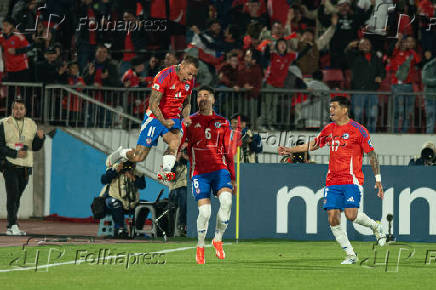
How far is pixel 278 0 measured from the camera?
77.8 feet

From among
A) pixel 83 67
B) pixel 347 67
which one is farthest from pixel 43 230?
pixel 347 67

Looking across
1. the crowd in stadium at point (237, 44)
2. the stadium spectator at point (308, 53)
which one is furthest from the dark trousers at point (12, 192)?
the stadium spectator at point (308, 53)

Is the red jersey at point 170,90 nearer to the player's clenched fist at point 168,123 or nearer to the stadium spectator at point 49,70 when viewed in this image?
the player's clenched fist at point 168,123

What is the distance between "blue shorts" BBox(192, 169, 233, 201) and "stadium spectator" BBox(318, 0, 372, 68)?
10794 millimetres

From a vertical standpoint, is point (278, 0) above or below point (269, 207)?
above

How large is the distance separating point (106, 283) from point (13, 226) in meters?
8.24

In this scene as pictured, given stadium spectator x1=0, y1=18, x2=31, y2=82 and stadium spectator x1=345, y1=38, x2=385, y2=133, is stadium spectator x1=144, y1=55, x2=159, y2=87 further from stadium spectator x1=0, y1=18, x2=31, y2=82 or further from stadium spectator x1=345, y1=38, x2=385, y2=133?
stadium spectator x1=345, y1=38, x2=385, y2=133

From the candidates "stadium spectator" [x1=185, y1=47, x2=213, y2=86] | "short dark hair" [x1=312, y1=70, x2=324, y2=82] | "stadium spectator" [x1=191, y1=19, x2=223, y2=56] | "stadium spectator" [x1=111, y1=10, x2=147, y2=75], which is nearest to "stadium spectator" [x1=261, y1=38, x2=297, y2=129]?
"short dark hair" [x1=312, y1=70, x2=324, y2=82]

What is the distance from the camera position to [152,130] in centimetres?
1331

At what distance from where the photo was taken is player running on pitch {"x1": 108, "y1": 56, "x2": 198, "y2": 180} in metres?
12.9

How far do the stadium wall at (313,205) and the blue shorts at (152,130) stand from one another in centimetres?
408

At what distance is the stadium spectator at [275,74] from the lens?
70.7ft

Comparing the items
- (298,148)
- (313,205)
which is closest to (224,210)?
(298,148)

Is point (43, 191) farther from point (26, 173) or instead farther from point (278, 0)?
point (278, 0)
